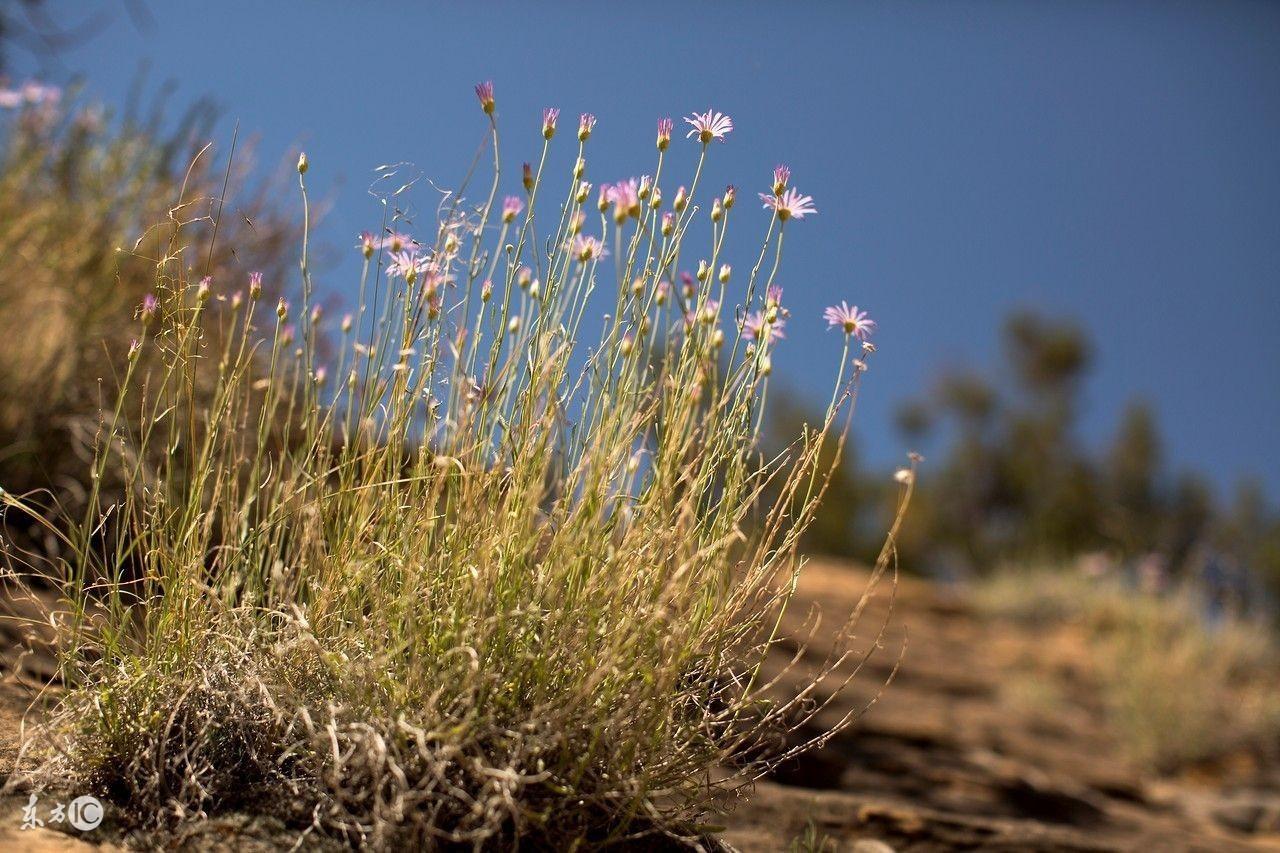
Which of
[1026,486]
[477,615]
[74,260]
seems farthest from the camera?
[1026,486]

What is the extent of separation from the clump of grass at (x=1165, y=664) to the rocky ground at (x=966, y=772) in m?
0.20

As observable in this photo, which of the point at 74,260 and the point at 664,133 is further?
the point at 74,260

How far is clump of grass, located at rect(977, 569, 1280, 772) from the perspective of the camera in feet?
24.8

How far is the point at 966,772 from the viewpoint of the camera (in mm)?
4676

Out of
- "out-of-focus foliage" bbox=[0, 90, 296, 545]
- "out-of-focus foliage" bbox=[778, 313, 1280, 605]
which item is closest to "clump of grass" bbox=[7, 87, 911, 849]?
"out-of-focus foliage" bbox=[0, 90, 296, 545]

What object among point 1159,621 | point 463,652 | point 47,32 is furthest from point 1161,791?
point 47,32

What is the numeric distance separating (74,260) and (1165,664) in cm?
727

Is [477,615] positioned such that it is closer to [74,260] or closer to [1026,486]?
[74,260]

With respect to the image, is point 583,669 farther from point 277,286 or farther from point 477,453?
point 277,286

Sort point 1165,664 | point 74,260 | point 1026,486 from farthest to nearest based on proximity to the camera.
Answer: point 1026,486 → point 1165,664 → point 74,260

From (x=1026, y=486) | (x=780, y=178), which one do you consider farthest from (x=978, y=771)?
(x=1026, y=486)

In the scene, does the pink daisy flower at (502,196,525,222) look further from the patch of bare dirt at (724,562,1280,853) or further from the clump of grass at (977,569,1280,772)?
the clump of grass at (977,569,1280,772)

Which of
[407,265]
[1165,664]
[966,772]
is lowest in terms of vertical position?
[966,772]

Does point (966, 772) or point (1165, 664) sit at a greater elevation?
point (1165, 664)
